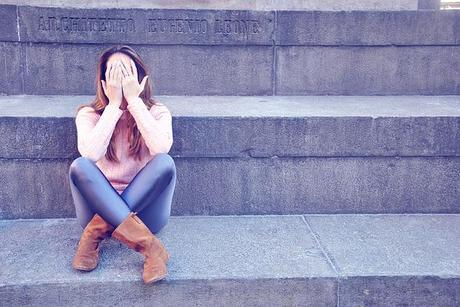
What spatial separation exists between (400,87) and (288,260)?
2.96 metres

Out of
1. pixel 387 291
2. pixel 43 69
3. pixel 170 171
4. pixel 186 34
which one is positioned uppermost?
pixel 186 34

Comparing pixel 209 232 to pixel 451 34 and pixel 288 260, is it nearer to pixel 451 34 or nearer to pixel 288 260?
pixel 288 260

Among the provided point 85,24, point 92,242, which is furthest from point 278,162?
point 85,24

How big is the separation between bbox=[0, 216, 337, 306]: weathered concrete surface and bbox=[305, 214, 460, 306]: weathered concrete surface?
0.47 ft

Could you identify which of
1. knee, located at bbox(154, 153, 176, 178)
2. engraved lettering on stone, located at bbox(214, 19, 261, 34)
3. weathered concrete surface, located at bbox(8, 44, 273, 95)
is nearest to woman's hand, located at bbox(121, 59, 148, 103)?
knee, located at bbox(154, 153, 176, 178)

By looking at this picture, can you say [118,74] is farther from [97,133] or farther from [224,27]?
[224,27]

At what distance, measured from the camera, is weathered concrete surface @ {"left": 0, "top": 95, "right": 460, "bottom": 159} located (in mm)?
3850

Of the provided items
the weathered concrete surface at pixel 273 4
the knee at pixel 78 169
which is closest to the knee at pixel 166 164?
the knee at pixel 78 169

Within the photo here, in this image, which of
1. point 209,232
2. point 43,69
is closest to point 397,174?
point 209,232

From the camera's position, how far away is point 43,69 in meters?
5.08

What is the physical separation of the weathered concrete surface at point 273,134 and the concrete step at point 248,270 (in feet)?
2.17

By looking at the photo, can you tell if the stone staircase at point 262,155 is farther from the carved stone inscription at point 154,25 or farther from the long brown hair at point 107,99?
the long brown hair at point 107,99

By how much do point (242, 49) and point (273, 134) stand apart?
1592 mm

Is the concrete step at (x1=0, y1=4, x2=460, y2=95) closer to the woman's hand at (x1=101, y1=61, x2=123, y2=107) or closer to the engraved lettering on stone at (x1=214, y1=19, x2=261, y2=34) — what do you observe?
the engraved lettering on stone at (x1=214, y1=19, x2=261, y2=34)
